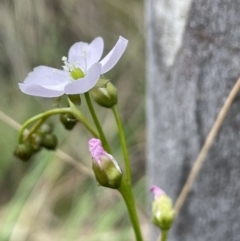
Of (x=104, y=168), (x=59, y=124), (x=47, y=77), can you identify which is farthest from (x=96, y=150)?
(x=59, y=124)

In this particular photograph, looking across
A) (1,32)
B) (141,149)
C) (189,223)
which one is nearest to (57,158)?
(141,149)

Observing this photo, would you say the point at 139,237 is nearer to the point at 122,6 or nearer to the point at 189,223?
the point at 189,223

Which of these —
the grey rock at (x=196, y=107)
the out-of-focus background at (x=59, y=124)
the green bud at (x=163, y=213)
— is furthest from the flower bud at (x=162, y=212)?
the out-of-focus background at (x=59, y=124)

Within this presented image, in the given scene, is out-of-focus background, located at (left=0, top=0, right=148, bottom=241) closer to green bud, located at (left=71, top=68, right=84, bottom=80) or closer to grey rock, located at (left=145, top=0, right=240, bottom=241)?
grey rock, located at (left=145, top=0, right=240, bottom=241)

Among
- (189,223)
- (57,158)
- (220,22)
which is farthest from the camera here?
(57,158)

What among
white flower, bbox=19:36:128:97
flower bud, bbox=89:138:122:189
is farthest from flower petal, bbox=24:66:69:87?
flower bud, bbox=89:138:122:189

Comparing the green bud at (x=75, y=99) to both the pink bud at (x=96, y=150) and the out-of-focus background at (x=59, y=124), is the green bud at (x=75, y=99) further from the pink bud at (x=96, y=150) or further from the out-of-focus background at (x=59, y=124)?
the out-of-focus background at (x=59, y=124)

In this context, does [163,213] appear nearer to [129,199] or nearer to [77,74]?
[129,199]
